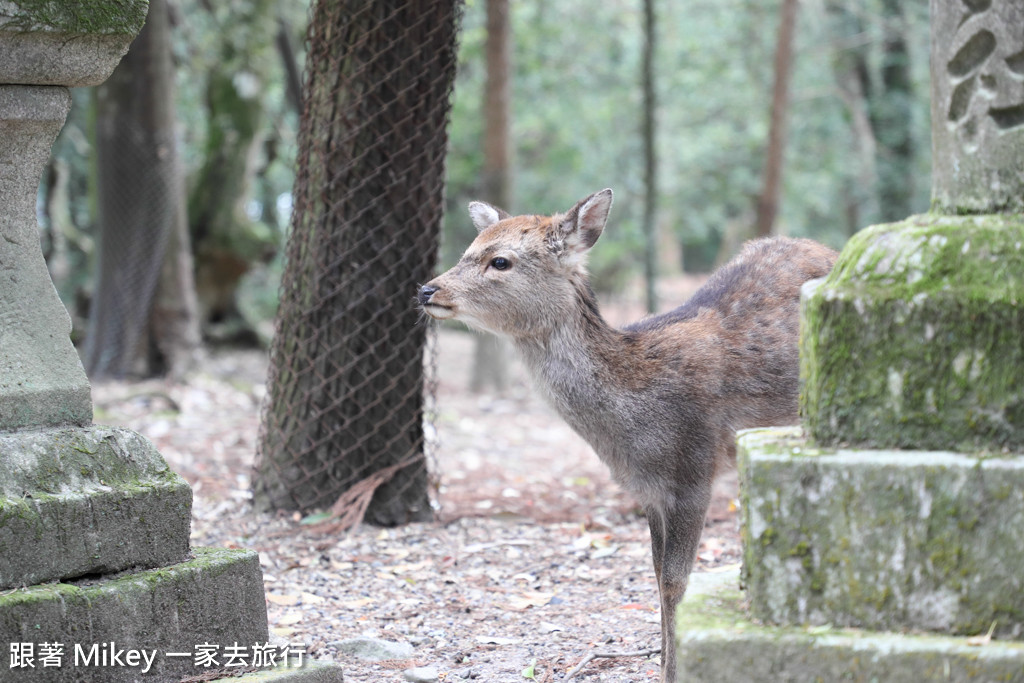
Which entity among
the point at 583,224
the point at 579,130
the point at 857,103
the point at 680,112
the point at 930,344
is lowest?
the point at 930,344

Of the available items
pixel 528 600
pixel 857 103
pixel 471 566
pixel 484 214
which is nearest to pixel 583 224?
pixel 484 214

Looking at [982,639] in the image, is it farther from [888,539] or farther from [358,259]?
[358,259]

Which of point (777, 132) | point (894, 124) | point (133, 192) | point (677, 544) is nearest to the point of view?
point (677, 544)

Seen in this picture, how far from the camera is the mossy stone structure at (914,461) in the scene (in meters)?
2.40

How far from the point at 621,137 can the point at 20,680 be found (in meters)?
17.4

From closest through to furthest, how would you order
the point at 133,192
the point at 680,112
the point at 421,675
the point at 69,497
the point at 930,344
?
the point at 930,344 < the point at 69,497 < the point at 421,675 < the point at 133,192 < the point at 680,112

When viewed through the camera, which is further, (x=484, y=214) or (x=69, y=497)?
(x=484, y=214)

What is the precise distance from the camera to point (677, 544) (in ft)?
14.0

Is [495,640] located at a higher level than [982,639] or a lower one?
lower

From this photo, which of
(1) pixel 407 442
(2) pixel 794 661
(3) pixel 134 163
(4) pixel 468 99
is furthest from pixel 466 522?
(4) pixel 468 99

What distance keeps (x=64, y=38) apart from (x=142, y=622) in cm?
186

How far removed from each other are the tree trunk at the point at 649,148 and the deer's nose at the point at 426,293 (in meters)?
8.84

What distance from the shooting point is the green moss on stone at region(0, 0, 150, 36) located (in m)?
3.18

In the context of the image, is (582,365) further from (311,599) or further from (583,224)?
(311,599)
